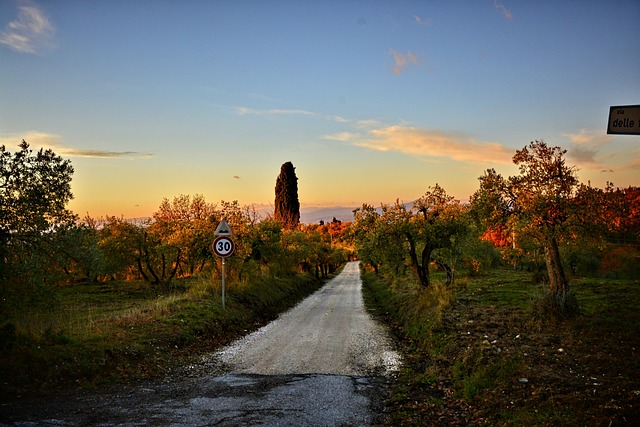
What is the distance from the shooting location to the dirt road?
7.19 metres

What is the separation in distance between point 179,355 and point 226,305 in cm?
786

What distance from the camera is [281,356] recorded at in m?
12.3

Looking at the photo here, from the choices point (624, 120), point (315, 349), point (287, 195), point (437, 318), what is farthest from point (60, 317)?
point (287, 195)

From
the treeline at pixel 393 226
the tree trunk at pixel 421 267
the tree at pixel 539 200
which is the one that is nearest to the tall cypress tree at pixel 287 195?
the treeline at pixel 393 226

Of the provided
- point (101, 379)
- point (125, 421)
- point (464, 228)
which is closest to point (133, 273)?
point (464, 228)

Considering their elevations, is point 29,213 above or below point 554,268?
above

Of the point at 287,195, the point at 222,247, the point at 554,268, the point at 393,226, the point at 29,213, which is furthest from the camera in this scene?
the point at 287,195

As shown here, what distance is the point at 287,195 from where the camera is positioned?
3361 inches

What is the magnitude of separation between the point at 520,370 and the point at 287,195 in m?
77.6

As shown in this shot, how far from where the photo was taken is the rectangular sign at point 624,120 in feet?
21.3

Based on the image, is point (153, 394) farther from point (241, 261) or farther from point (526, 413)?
point (241, 261)

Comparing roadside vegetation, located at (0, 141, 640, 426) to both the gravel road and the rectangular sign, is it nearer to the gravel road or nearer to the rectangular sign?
the gravel road

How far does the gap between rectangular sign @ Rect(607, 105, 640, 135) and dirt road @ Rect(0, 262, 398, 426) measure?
5811 millimetres

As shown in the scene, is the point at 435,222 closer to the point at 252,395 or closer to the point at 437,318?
the point at 437,318
